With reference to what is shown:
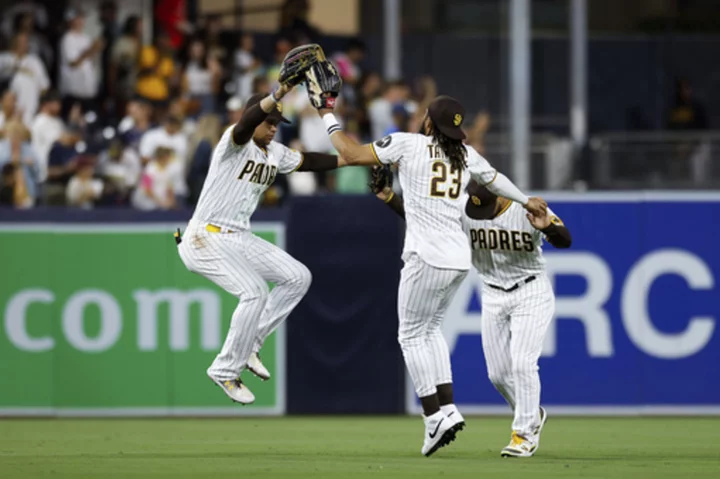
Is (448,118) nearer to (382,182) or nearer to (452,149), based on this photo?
(452,149)

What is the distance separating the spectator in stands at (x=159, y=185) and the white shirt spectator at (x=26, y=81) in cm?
221

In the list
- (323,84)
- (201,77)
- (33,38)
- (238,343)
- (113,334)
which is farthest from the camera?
(201,77)

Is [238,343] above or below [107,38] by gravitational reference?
below

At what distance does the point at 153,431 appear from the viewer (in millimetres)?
13266

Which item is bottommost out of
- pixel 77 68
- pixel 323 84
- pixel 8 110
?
pixel 8 110

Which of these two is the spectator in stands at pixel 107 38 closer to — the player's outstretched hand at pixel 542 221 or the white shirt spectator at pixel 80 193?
the white shirt spectator at pixel 80 193

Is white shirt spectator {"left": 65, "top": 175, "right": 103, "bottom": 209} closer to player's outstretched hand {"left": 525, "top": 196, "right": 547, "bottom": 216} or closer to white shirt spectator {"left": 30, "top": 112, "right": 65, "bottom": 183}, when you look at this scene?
white shirt spectator {"left": 30, "top": 112, "right": 65, "bottom": 183}

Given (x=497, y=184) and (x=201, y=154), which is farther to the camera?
(x=201, y=154)

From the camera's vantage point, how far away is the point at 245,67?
20.2 m

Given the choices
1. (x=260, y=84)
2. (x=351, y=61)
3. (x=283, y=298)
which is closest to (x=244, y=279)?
(x=283, y=298)

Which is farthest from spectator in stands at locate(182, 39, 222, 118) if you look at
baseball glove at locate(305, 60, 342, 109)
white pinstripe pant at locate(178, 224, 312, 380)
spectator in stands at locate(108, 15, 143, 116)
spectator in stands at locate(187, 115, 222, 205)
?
baseball glove at locate(305, 60, 342, 109)

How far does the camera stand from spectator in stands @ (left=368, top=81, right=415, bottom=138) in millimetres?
18234

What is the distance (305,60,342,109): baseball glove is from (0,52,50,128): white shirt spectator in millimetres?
8378

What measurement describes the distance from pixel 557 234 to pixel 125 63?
10407mm
